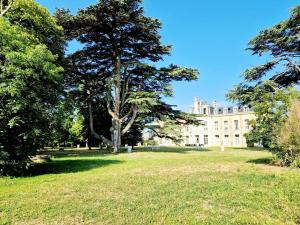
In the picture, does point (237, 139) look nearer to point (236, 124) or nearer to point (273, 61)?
point (236, 124)

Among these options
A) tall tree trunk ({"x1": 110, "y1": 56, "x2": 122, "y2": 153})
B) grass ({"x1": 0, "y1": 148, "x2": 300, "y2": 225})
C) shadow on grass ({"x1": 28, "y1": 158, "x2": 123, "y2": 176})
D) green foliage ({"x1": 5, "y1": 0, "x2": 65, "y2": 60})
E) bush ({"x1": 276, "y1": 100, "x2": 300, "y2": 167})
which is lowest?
grass ({"x1": 0, "y1": 148, "x2": 300, "y2": 225})

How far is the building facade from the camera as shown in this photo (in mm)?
55938

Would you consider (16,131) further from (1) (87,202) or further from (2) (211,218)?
(2) (211,218)

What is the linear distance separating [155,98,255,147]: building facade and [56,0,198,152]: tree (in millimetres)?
31577

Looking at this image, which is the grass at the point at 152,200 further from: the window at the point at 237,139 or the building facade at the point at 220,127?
the window at the point at 237,139

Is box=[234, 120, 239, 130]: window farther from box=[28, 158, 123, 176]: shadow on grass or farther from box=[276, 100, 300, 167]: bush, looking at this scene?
box=[28, 158, 123, 176]: shadow on grass

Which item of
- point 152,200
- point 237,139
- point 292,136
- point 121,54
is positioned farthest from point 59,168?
point 237,139

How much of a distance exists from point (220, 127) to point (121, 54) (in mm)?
38724

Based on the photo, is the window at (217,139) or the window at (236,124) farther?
the window at (217,139)

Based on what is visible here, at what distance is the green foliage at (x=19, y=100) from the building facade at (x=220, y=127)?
1829 inches

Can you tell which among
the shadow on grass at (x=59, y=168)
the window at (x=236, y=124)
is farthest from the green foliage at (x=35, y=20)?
the window at (x=236, y=124)

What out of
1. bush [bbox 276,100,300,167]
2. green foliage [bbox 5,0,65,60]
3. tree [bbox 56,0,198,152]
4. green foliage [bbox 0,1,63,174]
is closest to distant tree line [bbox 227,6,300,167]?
bush [bbox 276,100,300,167]

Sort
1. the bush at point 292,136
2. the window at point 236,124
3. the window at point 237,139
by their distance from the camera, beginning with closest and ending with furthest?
the bush at point 292,136 < the window at point 237,139 < the window at point 236,124

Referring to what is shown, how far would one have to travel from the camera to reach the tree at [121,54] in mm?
21922
